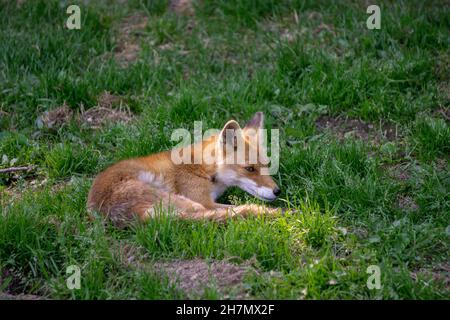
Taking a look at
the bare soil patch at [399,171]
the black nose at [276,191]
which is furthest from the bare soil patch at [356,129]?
the black nose at [276,191]

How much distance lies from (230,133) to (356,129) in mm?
1913

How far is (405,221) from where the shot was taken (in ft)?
19.4

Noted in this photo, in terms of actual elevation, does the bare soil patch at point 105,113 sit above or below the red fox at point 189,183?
above

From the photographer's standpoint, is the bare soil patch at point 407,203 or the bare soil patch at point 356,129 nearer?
the bare soil patch at point 407,203

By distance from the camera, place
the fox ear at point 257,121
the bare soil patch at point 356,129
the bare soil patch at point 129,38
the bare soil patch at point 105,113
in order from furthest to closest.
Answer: the bare soil patch at point 129,38 < the bare soil patch at point 105,113 < the bare soil patch at point 356,129 < the fox ear at point 257,121

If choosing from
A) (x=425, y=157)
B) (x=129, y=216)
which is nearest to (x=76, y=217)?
(x=129, y=216)

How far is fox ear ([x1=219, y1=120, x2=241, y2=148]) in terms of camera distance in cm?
684

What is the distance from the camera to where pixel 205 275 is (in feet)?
17.4

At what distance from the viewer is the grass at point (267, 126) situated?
17.8ft

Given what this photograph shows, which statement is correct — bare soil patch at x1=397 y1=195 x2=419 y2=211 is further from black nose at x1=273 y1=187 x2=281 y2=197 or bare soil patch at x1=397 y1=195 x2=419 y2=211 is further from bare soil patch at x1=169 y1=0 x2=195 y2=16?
bare soil patch at x1=169 y1=0 x2=195 y2=16

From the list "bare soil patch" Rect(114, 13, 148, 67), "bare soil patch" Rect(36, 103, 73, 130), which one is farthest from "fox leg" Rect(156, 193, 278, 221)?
"bare soil patch" Rect(114, 13, 148, 67)

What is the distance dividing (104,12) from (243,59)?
7.80ft

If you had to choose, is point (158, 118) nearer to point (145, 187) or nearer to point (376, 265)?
point (145, 187)

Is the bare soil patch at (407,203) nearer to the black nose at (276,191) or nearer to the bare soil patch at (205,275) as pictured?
the black nose at (276,191)
